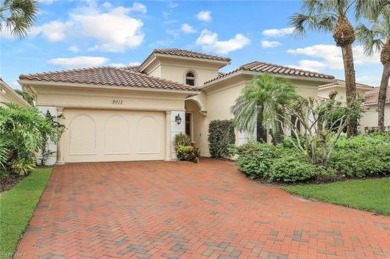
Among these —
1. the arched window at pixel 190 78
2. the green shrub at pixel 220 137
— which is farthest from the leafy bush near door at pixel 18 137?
the arched window at pixel 190 78

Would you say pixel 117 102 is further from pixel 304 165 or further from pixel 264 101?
pixel 304 165

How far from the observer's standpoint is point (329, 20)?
1762 cm

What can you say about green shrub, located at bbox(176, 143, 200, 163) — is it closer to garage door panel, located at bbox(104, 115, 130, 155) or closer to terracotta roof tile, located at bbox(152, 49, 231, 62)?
garage door panel, located at bbox(104, 115, 130, 155)

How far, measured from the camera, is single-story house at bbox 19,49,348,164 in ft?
50.2

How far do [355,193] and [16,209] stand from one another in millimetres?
8251

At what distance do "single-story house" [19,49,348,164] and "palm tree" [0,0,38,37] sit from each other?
2042 mm

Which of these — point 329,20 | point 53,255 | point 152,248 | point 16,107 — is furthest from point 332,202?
point 329,20

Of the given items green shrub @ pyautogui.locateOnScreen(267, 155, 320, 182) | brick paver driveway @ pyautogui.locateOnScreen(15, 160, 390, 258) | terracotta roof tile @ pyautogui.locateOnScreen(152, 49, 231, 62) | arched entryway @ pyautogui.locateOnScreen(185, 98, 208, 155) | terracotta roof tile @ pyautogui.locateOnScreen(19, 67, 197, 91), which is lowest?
brick paver driveway @ pyautogui.locateOnScreen(15, 160, 390, 258)

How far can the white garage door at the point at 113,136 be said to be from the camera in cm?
1578

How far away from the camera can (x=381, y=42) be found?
22125mm

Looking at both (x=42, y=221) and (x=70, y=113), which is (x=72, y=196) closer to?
(x=42, y=221)

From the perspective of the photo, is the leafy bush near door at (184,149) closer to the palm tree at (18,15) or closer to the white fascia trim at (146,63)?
the white fascia trim at (146,63)

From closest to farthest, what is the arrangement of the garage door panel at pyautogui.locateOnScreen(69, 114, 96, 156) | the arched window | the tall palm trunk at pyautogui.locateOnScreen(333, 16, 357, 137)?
the garage door panel at pyautogui.locateOnScreen(69, 114, 96, 156), the tall palm trunk at pyautogui.locateOnScreen(333, 16, 357, 137), the arched window

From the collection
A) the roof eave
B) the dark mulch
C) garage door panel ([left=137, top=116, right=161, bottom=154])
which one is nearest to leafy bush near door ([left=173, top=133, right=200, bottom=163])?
garage door panel ([left=137, top=116, right=161, bottom=154])
